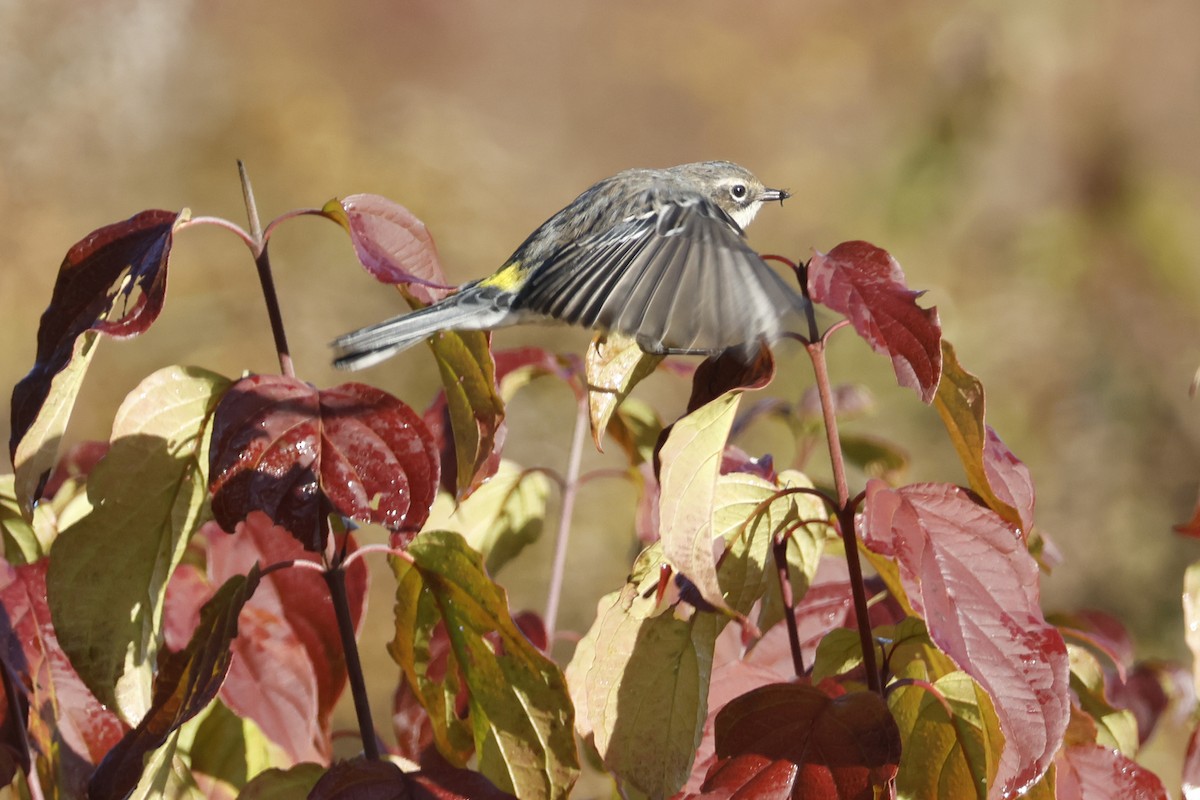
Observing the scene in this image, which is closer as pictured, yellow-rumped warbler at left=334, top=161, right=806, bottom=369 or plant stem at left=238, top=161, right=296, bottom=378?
plant stem at left=238, top=161, right=296, bottom=378

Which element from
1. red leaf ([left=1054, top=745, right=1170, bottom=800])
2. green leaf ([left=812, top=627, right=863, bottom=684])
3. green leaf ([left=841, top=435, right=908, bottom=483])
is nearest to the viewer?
red leaf ([left=1054, top=745, right=1170, bottom=800])

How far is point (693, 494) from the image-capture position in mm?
1384

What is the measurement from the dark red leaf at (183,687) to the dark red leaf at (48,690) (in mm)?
281

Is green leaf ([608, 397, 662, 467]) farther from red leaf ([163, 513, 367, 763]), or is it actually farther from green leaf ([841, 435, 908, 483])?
red leaf ([163, 513, 367, 763])

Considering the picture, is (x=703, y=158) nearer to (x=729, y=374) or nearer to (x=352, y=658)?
(x=729, y=374)

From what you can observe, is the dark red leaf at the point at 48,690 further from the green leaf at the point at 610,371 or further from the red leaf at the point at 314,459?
the green leaf at the point at 610,371

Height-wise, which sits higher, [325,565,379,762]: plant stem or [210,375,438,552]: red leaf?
[210,375,438,552]: red leaf

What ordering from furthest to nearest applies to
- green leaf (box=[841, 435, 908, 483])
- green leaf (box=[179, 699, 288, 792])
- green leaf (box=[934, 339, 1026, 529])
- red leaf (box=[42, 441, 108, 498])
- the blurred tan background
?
the blurred tan background < green leaf (box=[841, 435, 908, 483]) < red leaf (box=[42, 441, 108, 498]) < green leaf (box=[179, 699, 288, 792]) < green leaf (box=[934, 339, 1026, 529])

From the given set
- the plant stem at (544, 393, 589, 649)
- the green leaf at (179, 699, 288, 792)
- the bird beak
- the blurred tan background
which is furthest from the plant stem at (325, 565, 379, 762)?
the blurred tan background

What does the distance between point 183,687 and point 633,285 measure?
882mm

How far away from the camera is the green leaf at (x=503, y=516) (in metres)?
2.42

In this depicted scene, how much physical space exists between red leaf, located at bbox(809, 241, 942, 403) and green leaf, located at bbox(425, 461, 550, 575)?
42.4 inches

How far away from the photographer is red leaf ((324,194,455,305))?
1.60m

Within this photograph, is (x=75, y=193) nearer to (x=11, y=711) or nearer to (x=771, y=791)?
(x=11, y=711)
